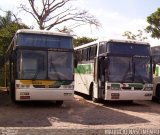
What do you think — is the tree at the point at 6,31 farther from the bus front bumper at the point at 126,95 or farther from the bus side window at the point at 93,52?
the bus front bumper at the point at 126,95

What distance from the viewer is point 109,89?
58.9ft

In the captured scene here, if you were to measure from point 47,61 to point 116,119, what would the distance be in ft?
13.8

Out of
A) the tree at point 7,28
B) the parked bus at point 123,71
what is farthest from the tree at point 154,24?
the parked bus at point 123,71

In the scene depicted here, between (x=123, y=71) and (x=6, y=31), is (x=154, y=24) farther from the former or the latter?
(x=123, y=71)

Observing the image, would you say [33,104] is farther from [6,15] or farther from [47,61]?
[6,15]

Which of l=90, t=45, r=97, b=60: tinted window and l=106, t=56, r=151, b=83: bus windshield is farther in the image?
l=90, t=45, r=97, b=60: tinted window

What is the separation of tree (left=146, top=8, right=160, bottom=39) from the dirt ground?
22.5 metres

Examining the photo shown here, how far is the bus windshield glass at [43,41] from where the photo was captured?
1658 cm

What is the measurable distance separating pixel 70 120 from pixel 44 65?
3.64 metres

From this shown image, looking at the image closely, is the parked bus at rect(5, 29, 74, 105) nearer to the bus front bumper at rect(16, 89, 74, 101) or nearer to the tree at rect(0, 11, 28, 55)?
the bus front bumper at rect(16, 89, 74, 101)

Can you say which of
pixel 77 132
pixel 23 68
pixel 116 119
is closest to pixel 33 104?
pixel 23 68

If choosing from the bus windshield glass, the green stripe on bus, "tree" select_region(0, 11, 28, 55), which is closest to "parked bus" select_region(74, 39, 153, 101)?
the green stripe on bus

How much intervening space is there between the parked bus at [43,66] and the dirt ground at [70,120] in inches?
27.7

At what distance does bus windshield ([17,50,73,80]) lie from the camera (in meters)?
16.2
